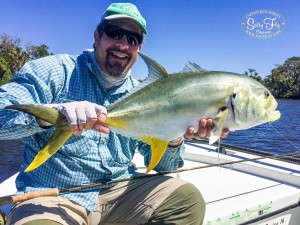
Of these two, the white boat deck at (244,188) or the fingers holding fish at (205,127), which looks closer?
the fingers holding fish at (205,127)

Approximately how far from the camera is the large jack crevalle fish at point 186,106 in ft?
7.22

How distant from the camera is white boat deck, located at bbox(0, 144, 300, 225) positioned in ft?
9.91

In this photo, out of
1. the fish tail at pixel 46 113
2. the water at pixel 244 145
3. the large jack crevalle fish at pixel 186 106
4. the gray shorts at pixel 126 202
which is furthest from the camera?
the water at pixel 244 145

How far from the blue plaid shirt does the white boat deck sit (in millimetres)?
743

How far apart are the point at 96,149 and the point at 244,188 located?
188cm

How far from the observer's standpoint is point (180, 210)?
8.80ft

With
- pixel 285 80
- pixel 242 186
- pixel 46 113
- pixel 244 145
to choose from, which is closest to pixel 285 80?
pixel 285 80

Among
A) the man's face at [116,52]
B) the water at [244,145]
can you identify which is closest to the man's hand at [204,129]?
the man's face at [116,52]

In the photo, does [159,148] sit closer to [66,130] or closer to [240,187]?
[66,130]

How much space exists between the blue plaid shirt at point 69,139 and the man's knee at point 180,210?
0.43 m

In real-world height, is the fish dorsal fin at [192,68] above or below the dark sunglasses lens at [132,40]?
below

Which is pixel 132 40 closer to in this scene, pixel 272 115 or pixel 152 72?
pixel 152 72

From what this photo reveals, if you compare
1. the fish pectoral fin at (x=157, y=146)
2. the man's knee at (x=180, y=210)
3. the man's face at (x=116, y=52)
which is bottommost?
the man's knee at (x=180, y=210)

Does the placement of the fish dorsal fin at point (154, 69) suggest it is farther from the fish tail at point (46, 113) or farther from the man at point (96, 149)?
the fish tail at point (46, 113)
